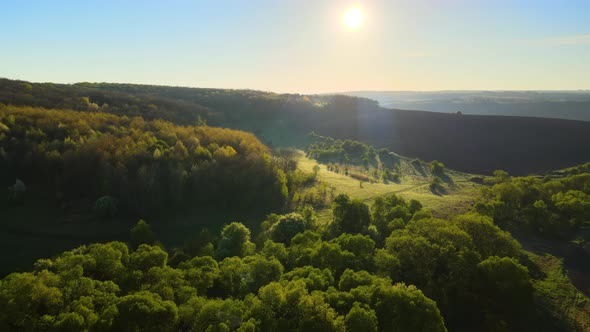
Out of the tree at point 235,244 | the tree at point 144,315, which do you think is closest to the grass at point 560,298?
the tree at point 235,244

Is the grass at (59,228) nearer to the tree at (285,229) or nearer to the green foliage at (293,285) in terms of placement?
the green foliage at (293,285)

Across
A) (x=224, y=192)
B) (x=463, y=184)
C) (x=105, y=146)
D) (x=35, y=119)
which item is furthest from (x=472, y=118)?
(x=35, y=119)

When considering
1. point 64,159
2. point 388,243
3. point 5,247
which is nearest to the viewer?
point 388,243

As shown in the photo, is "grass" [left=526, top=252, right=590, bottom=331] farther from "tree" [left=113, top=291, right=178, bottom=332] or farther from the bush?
the bush

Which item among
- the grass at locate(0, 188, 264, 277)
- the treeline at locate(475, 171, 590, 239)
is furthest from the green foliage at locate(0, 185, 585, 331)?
the treeline at locate(475, 171, 590, 239)

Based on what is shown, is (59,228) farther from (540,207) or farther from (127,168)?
(540,207)

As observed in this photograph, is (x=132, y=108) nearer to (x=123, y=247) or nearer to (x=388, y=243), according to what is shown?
(x=123, y=247)
